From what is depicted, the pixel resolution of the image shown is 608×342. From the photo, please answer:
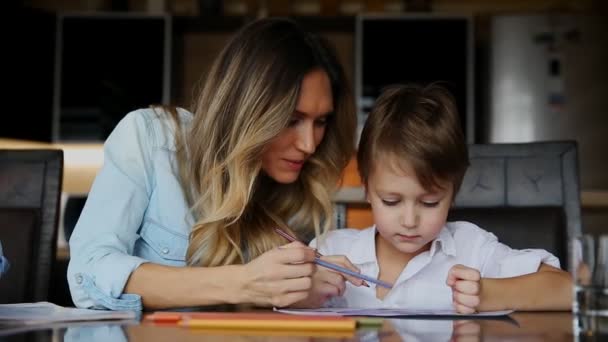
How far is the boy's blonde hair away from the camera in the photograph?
1468 mm

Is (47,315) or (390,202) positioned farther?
(390,202)

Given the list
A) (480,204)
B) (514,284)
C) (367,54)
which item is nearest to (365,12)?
(367,54)

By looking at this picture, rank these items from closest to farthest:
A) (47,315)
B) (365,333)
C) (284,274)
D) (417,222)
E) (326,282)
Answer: (365,333) → (47,315) → (284,274) → (326,282) → (417,222)

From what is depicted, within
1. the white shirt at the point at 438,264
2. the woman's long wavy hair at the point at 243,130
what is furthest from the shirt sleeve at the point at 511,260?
the woman's long wavy hair at the point at 243,130

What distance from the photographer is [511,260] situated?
1.46 meters

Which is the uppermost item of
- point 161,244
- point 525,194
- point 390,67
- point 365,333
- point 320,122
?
point 390,67

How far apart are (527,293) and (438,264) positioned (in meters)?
0.32

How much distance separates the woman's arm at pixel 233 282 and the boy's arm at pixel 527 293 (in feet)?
0.86

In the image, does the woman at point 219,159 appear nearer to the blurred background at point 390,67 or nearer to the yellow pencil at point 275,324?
the yellow pencil at point 275,324

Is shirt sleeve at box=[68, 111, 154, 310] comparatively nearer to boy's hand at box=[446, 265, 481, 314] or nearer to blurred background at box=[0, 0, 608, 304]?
boy's hand at box=[446, 265, 481, 314]

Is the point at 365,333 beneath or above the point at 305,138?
beneath

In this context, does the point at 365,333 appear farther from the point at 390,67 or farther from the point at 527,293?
the point at 390,67

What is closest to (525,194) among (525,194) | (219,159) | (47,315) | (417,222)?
(525,194)

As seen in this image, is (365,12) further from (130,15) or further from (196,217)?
(196,217)
